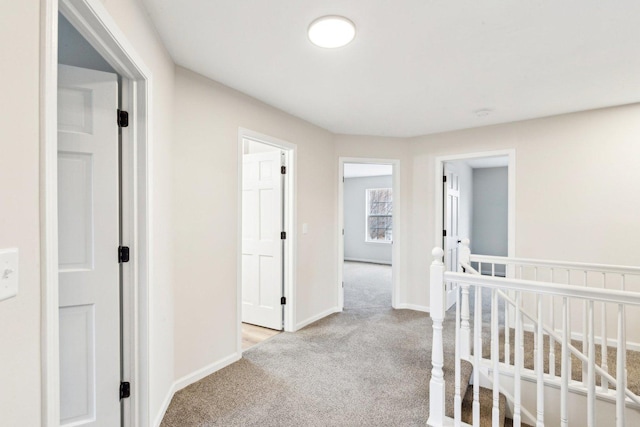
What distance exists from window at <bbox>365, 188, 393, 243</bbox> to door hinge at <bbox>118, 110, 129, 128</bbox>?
7.04m

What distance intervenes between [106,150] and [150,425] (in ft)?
5.03

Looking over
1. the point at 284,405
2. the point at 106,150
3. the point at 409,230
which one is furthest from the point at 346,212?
the point at 106,150

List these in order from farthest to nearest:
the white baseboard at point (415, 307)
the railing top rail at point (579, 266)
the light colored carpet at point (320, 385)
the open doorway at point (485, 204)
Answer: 1. the open doorway at point (485, 204)
2. the white baseboard at point (415, 307)
3. the railing top rail at point (579, 266)
4. the light colored carpet at point (320, 385)

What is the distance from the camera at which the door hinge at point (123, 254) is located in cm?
165

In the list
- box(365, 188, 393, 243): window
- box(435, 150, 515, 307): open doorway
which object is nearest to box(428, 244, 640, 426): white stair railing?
box(435, 150, 515, 307): open doorway

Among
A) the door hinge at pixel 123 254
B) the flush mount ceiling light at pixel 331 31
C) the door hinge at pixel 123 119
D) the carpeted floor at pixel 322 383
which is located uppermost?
the flush mount ceiling light at pixel 331 31

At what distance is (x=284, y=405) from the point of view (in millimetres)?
2102

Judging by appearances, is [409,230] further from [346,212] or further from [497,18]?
[346,212]

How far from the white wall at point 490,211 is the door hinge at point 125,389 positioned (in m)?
6.86

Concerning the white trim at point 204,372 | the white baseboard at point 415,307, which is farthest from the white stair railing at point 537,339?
the white trim at point 204,372

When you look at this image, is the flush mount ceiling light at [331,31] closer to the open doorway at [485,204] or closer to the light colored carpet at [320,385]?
the light colored carpet at [320,385]

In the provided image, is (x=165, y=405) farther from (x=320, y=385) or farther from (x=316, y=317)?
(x=316, y=317)

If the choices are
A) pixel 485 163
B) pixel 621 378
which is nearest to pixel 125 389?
pixel 621 378

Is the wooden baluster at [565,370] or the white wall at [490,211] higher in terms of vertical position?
the white wall at [490,211]
